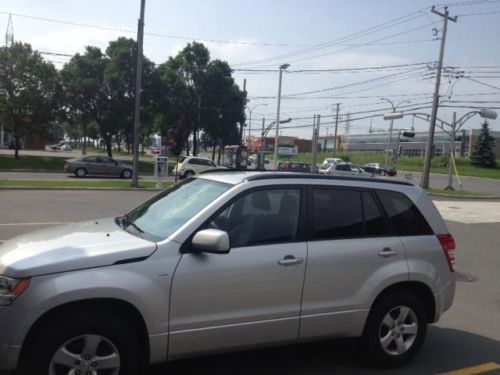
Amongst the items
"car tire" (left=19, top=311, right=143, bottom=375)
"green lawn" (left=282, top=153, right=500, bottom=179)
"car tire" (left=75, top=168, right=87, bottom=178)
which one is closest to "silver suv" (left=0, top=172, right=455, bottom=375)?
"car tire" (left=19, top=311, right=143, bottom=375)

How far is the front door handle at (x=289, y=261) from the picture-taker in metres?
4.14

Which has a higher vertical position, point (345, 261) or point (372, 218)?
point (372, 218)

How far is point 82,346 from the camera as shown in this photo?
3557mm

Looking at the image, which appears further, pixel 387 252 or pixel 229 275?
pixel 387 252

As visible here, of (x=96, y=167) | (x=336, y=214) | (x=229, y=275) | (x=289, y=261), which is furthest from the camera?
(x=96, y=167)

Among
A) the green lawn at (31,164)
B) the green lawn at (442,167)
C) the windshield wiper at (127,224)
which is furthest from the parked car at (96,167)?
the green lawn at (442,167)

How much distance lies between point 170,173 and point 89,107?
11580 mm

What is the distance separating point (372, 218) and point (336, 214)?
392 millimetres

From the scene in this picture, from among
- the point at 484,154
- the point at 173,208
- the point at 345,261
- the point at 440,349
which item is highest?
the point at 484,154

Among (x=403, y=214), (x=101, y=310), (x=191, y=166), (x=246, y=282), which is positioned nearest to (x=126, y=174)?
(x=191, y=166)

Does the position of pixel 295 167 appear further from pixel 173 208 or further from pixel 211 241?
pixel 211 241

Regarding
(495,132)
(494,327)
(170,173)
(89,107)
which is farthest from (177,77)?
(495,132)

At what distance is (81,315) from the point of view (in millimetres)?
3521

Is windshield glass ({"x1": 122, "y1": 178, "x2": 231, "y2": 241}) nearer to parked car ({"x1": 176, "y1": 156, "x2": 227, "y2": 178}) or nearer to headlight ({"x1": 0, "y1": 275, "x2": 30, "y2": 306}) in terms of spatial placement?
headlight ({"x1": 0, "y1": 275, "x2": 30, "y2": 306})
